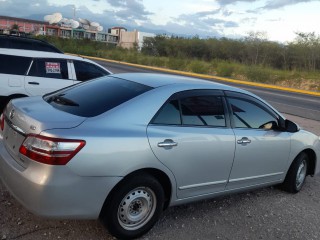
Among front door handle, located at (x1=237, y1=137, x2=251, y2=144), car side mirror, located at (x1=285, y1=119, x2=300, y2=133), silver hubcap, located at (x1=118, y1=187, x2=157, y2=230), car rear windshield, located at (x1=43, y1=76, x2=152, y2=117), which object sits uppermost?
A: car rear windshield, located at (x1=43, y1=76, x2=152, y2=117)

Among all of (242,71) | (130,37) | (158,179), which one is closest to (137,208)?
(158,179)

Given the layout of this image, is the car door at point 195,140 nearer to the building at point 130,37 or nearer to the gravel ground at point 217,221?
the gravel ground at point 217,221

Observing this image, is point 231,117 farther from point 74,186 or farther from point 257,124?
point 74,186

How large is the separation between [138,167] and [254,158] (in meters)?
1.75

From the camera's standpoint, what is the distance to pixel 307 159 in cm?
579

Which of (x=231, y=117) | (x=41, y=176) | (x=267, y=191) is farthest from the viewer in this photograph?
(x=267, y=191)

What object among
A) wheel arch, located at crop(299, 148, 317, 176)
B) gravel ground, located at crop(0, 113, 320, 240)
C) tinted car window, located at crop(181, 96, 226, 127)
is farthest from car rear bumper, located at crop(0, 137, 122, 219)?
wheel arch, located at crop(299, 148, 317, 176)

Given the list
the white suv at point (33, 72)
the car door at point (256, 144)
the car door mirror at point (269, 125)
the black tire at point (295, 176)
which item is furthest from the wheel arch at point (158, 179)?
the white suv at point (33, 72)

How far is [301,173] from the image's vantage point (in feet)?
18.8

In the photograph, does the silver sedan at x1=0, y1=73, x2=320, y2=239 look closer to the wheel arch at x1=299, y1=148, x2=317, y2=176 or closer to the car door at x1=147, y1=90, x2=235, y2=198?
the car door at x1=147, y1=90, x2=235, y2=198

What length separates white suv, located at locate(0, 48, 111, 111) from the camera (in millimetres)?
7195

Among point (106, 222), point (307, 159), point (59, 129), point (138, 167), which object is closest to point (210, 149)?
point (138, 167)

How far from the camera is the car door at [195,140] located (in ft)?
12.5

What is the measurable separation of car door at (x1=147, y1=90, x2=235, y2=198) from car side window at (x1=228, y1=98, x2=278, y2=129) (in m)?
0.19
